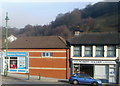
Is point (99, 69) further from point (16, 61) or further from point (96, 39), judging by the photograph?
Result: point (16, 61)

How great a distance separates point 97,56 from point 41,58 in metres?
7.65

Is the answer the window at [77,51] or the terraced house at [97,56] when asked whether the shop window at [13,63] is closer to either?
the terraced house at [97,56]

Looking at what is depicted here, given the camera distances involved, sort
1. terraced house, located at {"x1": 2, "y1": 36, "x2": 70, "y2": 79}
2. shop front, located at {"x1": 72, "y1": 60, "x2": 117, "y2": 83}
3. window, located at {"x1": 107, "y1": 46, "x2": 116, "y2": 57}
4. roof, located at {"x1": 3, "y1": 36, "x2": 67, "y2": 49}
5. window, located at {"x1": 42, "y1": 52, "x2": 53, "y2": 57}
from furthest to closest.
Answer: roof, located at {"x1": 3, "y1": 36, "x2": 67, "y2": 49}, window, located at {"x1": 42, "y1": 52, "x2": 53, "y2": 57}, terraced house, located at {"x1": 2, "y1": 36, "x2": 70, "y2": 79}, window, located at {"x1": 107, "y1": 46, "x2": 116, "y2": 57}, shop front, located at {"x1": 72, "y1": 60, "x2": 117, "y2": 83}

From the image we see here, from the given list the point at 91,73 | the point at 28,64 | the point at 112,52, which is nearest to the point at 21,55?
the point at 28,64

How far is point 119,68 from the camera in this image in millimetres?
31875

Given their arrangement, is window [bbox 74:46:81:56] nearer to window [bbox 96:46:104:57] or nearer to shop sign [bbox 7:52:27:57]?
window [bbox 96:46:104:57]

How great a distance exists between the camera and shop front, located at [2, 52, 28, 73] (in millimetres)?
34969

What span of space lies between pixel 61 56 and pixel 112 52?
6.76 m

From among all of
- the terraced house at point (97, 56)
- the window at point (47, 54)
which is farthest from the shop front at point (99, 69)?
the window at point (47, 54)

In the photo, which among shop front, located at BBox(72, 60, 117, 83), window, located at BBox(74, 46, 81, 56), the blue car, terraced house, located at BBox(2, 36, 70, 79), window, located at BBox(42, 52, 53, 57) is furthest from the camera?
window, located at BBox(42, 52, 53, 57)

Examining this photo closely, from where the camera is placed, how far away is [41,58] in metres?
34.3

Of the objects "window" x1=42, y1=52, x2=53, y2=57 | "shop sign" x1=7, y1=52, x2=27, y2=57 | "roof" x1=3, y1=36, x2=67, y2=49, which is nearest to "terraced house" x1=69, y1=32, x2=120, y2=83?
"roof" x1=3, y1=36, x2=67, y2=49

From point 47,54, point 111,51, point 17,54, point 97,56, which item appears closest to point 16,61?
point 17,54

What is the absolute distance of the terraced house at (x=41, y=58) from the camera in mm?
33562
